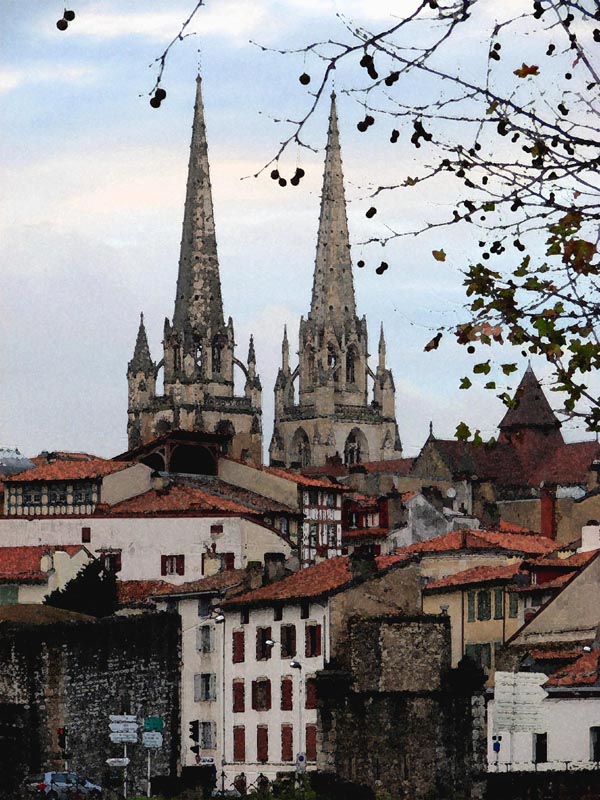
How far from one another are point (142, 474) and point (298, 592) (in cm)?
3640

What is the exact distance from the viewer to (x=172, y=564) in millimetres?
103438

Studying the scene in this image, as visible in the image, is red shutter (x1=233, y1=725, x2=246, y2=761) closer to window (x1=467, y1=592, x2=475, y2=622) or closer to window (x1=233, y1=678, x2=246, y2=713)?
window (x1=233, y1=678, x2=246, y2=713)

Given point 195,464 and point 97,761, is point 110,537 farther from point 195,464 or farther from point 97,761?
point 97,761

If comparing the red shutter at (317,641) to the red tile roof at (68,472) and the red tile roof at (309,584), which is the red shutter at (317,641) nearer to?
the red tile roof at (309,584)

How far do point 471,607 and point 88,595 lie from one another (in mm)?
17175

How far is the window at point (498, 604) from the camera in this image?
3147 inches

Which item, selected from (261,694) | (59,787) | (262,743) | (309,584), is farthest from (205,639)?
(59,787)

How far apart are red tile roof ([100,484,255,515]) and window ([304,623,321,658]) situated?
28.2 metres

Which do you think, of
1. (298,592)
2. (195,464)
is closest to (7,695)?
(298,592)

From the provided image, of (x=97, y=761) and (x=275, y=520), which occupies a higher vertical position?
(x=275, y=520)

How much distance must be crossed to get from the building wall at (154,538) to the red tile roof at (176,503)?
3.97 ft

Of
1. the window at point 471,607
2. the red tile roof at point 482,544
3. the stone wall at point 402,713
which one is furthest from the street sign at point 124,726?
the red tile roof at point 482,544

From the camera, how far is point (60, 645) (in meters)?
77.9

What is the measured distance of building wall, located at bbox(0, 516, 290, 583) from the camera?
340 ft
